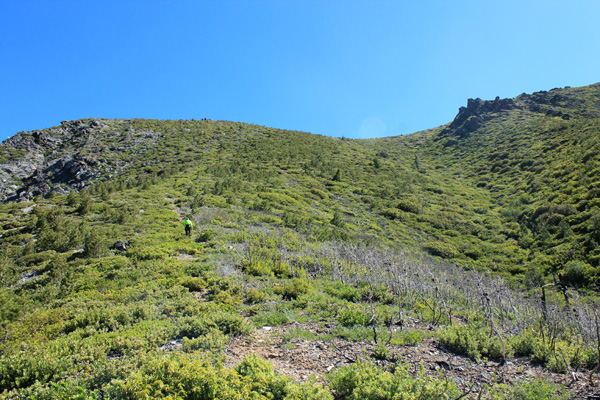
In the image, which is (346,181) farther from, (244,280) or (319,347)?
(319,347)

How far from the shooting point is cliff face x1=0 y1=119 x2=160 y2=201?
33219mm

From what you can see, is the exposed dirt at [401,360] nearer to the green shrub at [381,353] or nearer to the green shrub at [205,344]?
the green shrub at [381,353]

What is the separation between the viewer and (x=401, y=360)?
5.50 metres

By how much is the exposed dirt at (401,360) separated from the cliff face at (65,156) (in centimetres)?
3530

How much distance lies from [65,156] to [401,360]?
1808 inches

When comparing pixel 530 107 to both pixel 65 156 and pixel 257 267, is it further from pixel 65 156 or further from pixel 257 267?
pixel 65 156

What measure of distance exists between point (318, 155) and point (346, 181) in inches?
420

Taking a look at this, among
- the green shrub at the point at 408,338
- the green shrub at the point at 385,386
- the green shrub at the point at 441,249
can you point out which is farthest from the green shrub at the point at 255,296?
the green shrub at the point at 441,249

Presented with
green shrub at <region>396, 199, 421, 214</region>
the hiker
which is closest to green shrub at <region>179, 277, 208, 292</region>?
the hiker

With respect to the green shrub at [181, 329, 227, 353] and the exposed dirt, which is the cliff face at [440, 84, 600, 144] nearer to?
the exposed dirt

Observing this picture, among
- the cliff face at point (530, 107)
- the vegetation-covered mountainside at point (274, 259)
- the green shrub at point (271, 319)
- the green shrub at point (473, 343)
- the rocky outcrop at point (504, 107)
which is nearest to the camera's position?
the vegetation-covered mountainside at point (274, 259)

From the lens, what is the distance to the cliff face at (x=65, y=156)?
3322 cm

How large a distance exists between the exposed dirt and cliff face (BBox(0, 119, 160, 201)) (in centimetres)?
3530

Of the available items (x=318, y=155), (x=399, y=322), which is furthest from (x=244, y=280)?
(x=318, y=155)
